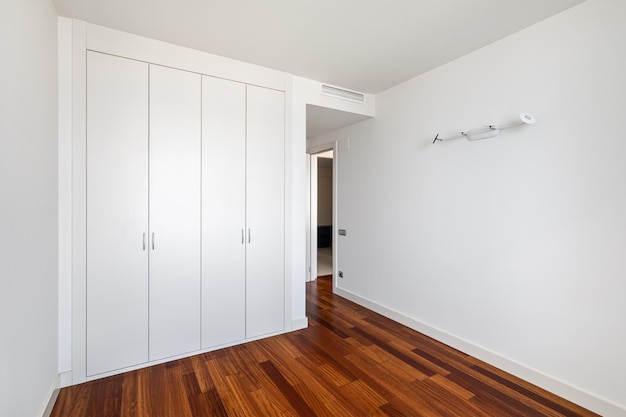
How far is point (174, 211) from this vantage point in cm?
247

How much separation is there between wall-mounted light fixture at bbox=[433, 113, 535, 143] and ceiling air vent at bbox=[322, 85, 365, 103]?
1285mm

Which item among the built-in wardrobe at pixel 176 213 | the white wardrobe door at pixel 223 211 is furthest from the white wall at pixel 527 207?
the white wardrobe door at pixel 223 211

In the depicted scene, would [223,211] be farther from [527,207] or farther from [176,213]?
[527,207]

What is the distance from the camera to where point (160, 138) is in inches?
94.8

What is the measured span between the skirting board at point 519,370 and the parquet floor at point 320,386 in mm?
56

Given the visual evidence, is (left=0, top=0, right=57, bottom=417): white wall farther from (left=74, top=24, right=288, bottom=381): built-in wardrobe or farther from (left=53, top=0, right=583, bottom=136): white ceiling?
(left=53, top=0, right=583, bottom=136): white ceiling

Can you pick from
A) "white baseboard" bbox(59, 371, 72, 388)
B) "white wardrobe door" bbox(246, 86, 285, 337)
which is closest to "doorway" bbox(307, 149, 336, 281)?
"white wardrobe door" bbox(246, 86, 285, 337)

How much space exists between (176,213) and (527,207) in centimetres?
290

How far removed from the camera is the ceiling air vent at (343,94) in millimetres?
3287

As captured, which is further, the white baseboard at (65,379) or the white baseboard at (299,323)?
the white baseboard at (299,323)

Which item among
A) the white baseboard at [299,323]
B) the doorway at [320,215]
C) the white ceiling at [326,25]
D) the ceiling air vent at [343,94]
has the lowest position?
the white baseboard at [299,323]

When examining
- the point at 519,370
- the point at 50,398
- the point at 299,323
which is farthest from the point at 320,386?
the point at 50,398

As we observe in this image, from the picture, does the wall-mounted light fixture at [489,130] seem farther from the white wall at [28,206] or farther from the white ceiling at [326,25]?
the white wall at [28,206]

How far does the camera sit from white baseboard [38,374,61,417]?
5.72 feet
